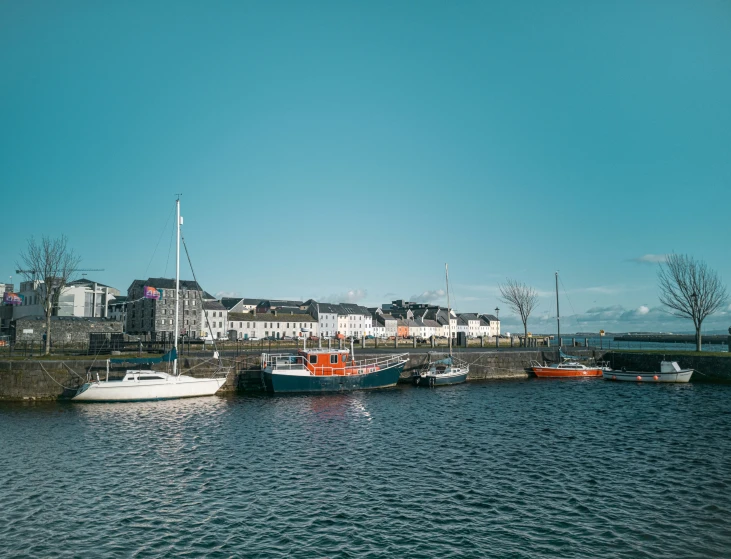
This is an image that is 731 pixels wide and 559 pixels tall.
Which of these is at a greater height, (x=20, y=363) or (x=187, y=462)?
(x=20, y=363)

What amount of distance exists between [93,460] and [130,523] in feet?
26.4

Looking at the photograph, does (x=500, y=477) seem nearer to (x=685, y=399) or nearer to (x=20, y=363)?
(x=685, y=399)

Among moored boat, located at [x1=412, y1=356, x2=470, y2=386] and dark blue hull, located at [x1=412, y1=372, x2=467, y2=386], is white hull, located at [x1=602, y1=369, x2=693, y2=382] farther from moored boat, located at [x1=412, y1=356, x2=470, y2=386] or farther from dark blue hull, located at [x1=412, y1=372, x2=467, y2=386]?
dark blue hull, located at [x1=412, y1=372, x2=467, y2=386]

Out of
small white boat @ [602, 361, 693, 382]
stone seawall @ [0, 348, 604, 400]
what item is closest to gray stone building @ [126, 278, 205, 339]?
stone seawall @ [0, 348, 604, 400]

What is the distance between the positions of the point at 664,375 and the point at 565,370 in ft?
33.6

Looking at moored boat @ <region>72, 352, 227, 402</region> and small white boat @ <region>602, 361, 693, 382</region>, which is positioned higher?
moored boat @ <region>72, 352, 227, 402</region>

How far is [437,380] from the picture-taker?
51094 millimetres

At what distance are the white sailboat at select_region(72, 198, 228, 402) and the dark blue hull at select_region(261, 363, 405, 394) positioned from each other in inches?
172

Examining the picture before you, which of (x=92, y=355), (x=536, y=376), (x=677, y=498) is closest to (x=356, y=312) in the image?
(x=536, y=376)

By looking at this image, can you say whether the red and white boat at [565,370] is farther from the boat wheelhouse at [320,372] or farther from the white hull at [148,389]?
the white hull at [148,389]

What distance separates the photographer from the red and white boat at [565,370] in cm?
5934

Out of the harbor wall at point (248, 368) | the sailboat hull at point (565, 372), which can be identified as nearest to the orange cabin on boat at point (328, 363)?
the harbor wall at point (248, 368)

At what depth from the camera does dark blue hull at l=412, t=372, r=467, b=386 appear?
50906mm

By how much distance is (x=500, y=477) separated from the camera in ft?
68.0
